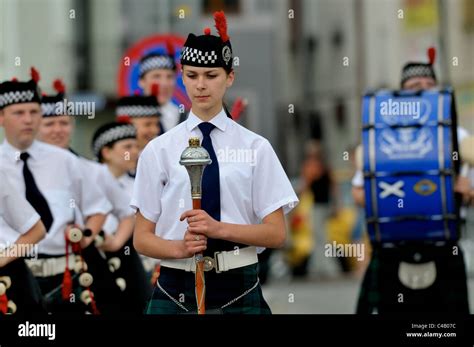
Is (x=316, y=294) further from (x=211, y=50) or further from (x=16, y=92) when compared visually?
(x=211, y=50)

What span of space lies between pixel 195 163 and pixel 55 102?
2518 millimetres

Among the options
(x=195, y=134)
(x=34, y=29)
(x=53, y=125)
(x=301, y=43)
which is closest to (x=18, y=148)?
(x=53, y=125)

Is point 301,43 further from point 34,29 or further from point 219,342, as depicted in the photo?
point 219,342

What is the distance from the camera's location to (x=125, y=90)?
11.1m

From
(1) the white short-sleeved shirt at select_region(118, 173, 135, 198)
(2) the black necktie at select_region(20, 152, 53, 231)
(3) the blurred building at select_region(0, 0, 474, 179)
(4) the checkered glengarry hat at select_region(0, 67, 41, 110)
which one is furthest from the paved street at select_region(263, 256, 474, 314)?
(4) the checkered glengarry hat at select_region(0, 67, 41, 110)

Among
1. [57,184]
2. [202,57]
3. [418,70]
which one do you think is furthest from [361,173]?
[202,57]

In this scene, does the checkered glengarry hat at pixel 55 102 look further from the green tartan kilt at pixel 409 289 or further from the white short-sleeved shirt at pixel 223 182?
the green tartan kilt at pixel 409 289

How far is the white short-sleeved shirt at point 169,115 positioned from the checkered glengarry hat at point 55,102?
2.24ft

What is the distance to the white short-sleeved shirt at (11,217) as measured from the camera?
28.6ft

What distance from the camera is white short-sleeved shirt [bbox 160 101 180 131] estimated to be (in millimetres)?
10250

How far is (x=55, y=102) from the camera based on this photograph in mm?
9875

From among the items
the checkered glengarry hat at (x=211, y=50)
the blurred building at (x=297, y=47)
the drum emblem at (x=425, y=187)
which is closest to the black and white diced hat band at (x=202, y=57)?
the checkered glengarry hat at (x=211, y=50)

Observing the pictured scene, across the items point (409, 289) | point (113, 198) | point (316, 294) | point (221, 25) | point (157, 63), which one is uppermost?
point (221, 25)

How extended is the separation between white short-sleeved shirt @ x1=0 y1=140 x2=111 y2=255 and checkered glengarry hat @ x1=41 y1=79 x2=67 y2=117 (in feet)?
0.91
